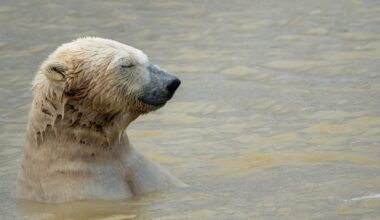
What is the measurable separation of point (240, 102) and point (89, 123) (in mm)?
3372

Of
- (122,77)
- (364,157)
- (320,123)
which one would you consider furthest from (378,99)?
(122,77)

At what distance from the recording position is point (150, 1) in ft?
55.2

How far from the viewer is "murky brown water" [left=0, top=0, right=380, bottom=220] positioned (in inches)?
347

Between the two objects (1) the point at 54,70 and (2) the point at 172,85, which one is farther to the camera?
(2) the point at 172,85

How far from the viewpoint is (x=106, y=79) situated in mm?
8961

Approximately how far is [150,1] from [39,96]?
26.6 feet

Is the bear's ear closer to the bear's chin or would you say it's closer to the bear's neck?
the bear's neck

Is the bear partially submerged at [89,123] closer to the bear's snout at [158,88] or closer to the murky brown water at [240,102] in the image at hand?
the bear's snout at [158,88]

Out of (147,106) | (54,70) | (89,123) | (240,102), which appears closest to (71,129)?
(89,123)

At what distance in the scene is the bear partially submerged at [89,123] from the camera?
28.9 ft

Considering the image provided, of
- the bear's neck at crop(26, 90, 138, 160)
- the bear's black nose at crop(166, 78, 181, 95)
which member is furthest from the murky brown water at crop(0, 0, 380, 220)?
the bear's black nose at crop(166, 78, 181, 95)

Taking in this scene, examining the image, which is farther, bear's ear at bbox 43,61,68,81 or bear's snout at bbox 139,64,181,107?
bear's snout at bbox 139,64,181,107

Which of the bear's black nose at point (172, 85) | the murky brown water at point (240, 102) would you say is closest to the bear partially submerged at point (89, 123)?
the bear's black nose at point (172, 85)

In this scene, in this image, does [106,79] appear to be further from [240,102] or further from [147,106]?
[240,102]
